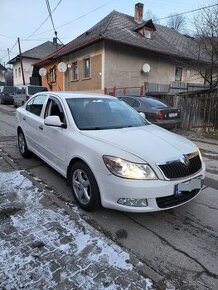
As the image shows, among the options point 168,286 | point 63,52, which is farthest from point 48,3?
point 168,286

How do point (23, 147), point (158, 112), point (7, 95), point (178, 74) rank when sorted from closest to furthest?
1. point (23, 147)
2. point (158, 112)
3. point (178, 74)
4. point (7, 95)

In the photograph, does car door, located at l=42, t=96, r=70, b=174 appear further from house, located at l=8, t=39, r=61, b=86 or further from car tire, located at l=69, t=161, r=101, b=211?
house, located at l=8, t=39, r=61, b=86

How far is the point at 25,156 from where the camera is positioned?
265 inches

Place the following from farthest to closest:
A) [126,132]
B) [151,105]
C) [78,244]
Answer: [151,105]
[126,132]
[78,244]

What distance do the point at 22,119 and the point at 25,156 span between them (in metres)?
0.83

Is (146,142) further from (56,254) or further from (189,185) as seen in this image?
(56,254)

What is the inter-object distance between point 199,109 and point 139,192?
9336 millimetres

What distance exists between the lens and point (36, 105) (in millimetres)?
6082

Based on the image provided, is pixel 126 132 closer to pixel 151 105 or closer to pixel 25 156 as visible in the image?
pixel 25 156

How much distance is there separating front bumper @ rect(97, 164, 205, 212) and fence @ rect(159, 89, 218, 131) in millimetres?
8702

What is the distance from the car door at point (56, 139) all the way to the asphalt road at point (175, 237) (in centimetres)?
51

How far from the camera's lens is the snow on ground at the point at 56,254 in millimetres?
2639

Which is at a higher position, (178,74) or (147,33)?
(147,33)

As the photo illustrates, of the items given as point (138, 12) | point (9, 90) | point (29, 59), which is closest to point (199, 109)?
point (138, 12)
